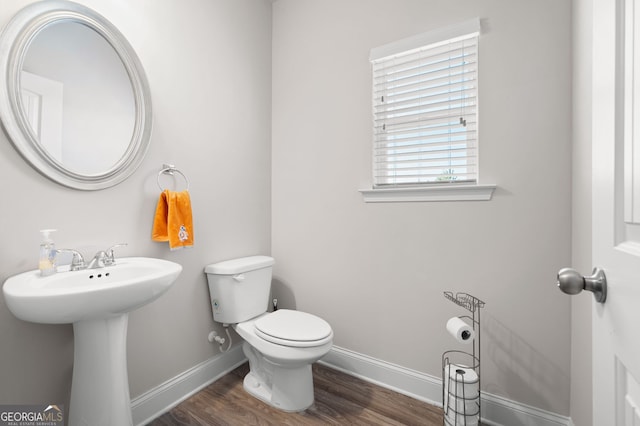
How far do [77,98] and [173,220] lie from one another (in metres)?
0.68

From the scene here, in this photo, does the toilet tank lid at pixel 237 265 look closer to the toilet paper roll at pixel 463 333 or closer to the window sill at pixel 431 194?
the window sill at pixel 431 194

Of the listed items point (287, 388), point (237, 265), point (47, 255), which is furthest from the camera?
point (237, 265)

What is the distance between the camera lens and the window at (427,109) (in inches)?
63.2


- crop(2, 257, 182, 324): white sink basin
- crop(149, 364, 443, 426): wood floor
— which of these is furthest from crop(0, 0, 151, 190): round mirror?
crop(149, 364, 443, 426): wood floor

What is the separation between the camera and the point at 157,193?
1.63 m

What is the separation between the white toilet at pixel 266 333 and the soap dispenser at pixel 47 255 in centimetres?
77

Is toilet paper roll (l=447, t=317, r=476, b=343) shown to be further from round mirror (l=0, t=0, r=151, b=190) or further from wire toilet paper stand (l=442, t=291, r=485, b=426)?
round mirror (l=0, t=0, r=151, b=190)

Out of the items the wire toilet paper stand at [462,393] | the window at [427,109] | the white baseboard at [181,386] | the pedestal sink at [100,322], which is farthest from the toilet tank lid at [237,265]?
the wire toilet paper stand at [462,393]

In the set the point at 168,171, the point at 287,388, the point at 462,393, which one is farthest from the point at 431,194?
the point at 168,171

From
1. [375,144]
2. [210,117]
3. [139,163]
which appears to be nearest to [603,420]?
[375,144]

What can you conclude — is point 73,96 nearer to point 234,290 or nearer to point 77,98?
point 77,98

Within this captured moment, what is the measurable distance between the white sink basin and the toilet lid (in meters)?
0.61

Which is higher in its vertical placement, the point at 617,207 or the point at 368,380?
the point at 617,207

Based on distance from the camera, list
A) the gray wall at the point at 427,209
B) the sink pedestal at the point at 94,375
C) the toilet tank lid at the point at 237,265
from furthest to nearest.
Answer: the toilet tank lid at the point at 237,265
the gray wall at the point at 427,209
the sink pedestal at the point at 94,375
